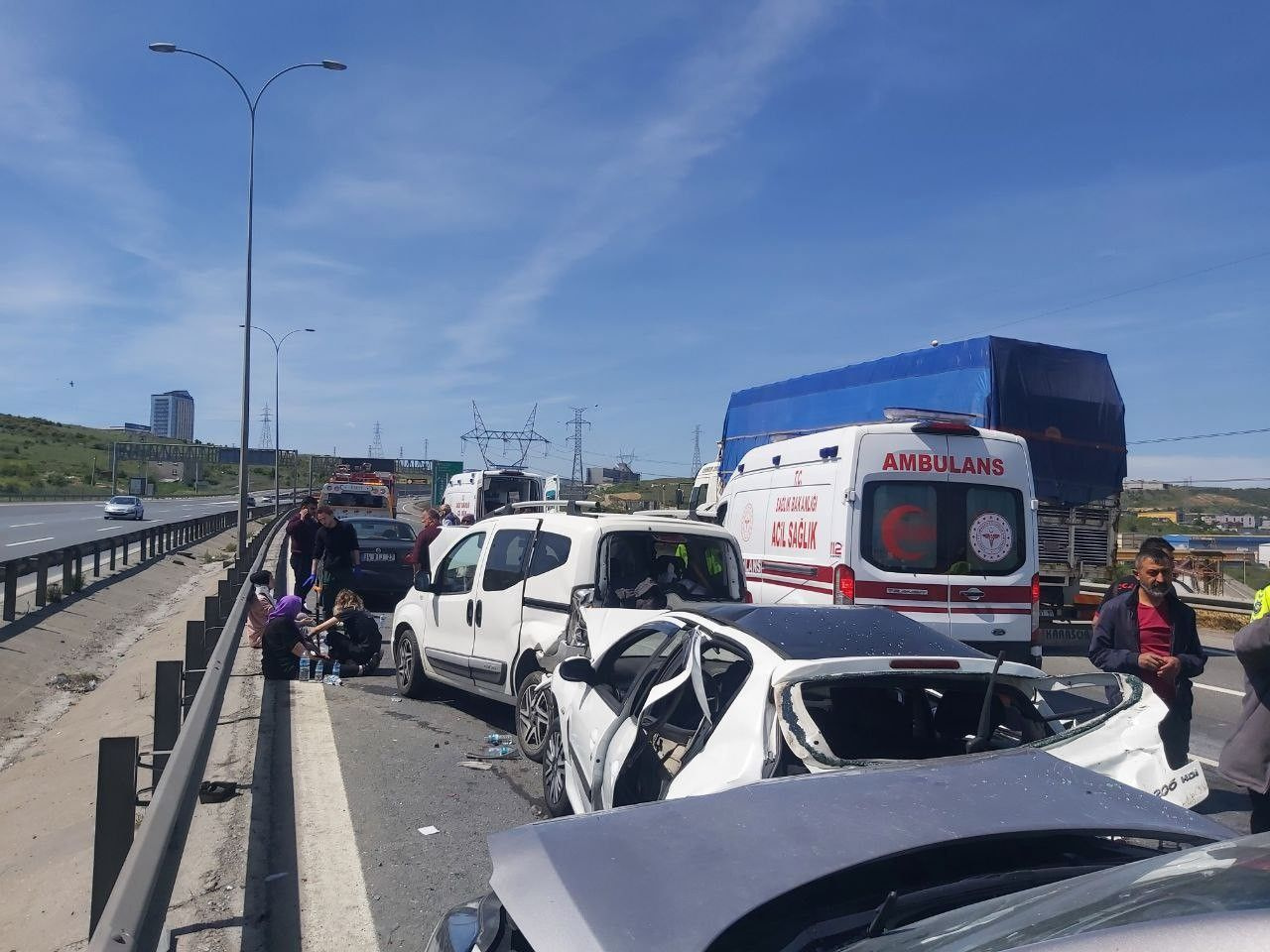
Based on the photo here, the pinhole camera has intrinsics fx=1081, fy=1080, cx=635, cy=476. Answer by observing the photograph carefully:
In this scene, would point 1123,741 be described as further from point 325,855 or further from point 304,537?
point 304,537

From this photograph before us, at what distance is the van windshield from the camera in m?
9.18

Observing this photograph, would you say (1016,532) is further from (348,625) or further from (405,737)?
(348,625)

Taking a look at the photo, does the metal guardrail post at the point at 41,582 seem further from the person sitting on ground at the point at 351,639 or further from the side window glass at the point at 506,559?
the side window glass at the point at 506,559

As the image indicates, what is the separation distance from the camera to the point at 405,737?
27.5 feet

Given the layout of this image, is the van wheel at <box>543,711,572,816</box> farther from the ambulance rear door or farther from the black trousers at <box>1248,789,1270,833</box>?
the ambulance rear door

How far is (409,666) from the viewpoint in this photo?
1009 cm

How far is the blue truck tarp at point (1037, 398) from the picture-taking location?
13.0m

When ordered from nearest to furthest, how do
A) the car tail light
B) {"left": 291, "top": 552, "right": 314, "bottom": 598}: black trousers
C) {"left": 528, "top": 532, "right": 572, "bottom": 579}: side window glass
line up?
1. the car tail light
2. {"left": 528, "top": 532, "right": 572, "bottom": 579}: side window glass
3. {"left": 291, "top": 552, "right": 314, "bottom": 598}: black trousers

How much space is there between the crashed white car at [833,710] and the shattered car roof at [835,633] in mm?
10

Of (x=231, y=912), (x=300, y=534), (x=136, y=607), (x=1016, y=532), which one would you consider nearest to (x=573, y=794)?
(x=231, y=912)

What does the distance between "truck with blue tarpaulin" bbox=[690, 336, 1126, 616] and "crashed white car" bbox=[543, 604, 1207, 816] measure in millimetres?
8338

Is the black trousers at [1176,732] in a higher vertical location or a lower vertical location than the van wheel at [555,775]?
higher

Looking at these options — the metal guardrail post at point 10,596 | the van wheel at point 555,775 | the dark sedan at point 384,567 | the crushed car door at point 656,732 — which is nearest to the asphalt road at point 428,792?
the van wheel at point 555,775

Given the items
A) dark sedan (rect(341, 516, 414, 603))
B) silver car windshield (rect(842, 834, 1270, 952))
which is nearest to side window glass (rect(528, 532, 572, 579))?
silver car windshield (rect(842, 834, 1270, 952))
